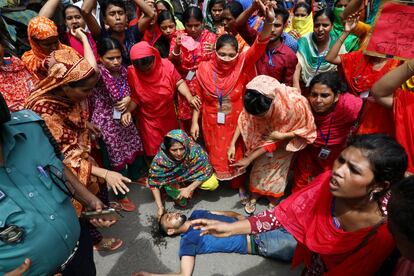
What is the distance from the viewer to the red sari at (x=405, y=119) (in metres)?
1.88

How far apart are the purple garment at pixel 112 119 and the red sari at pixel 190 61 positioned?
2.17 feet

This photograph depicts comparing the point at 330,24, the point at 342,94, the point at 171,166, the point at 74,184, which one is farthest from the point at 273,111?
the point at 74,184

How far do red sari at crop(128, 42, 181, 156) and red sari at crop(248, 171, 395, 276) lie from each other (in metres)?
1.82

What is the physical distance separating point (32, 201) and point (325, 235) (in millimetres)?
1382

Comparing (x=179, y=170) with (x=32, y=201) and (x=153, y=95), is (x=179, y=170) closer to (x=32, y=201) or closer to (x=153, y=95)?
(x=153, y=95)

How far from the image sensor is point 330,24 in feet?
10.8

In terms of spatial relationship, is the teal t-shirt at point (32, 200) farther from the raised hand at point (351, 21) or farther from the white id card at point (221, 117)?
the raised hand at point (351, 21)

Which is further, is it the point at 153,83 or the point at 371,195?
the point at 153,83

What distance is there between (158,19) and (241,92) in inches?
60.1

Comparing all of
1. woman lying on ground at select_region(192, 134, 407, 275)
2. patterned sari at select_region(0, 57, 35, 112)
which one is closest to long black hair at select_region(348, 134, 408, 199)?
woman lying on ground at select_region(192, 134, 407, 275)

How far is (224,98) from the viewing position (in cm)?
301

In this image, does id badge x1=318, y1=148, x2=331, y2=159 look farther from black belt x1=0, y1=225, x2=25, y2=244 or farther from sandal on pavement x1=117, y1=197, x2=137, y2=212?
black belt x1=0, y1=225, x2=25, y2=244

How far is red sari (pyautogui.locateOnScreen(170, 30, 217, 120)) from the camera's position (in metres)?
3.46

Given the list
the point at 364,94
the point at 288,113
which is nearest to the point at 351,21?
the point at 364,94
